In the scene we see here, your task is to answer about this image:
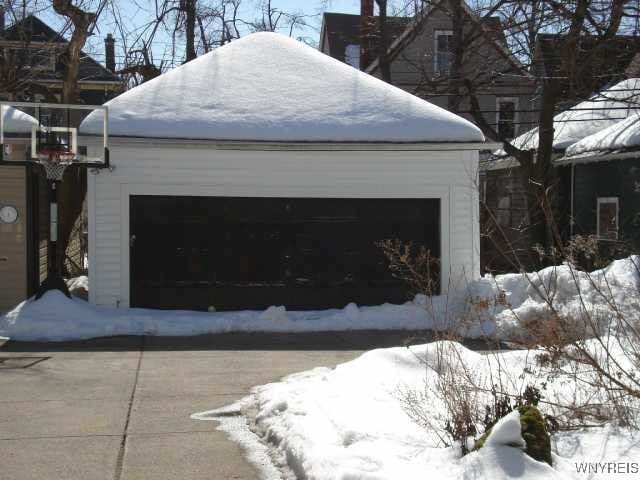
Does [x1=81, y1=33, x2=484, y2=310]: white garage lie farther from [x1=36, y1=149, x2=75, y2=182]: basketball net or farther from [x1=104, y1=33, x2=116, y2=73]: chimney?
[x1=104, y1=33, x2=116, y2=73]: chimney

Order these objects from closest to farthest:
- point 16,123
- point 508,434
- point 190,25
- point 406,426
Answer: point 508,434 → point 406,426 → point 16,123 → point 190,25

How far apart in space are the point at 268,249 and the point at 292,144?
183 centimetres

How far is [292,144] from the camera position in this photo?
14.2m

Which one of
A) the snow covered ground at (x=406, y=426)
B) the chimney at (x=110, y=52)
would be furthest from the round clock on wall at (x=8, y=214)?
the chimney at (x=110, y=52)

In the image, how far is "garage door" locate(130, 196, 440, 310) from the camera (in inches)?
562

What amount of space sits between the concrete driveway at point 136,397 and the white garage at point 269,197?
2.01 meters

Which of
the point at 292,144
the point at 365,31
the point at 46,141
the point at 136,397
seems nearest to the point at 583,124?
the point at 292,144

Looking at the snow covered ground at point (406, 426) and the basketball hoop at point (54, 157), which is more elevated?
the basketball hoop at point (54, 157)

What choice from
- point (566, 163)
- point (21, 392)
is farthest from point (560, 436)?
point (566, 163)

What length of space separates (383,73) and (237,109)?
1176cm

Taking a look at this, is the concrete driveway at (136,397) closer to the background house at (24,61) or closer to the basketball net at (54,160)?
the basketball net at (54,160)

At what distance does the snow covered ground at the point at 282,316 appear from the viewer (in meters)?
12.3

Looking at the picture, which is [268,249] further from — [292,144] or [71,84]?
[71,84]

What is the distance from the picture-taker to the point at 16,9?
21172 millimetres
